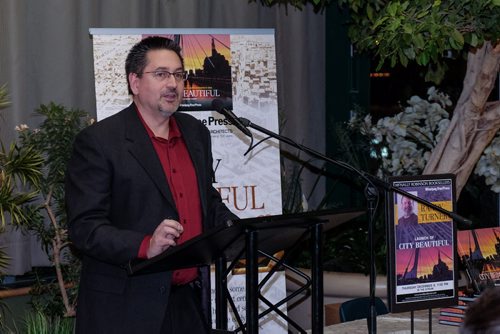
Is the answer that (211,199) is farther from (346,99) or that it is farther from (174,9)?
(346,99)

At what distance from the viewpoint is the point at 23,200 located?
3.85m

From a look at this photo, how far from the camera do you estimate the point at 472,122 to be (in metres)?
4.08

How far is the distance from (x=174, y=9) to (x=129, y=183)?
97.3 inches

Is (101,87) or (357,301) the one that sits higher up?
(101,87)

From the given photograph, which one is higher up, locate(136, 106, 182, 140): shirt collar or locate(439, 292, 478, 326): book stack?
locate(136, 106, 182, 140): shirt collar

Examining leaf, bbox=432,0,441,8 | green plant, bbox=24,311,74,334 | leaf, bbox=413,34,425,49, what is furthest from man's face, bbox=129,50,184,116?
green plant, bbox=24,311,74,334

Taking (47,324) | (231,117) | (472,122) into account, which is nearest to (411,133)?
(472,122)

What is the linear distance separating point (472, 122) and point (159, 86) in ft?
5.94

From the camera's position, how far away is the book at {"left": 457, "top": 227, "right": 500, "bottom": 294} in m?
3.09

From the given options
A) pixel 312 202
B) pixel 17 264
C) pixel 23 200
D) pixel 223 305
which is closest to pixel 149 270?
pixel 223 305

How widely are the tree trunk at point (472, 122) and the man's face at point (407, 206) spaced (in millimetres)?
1622

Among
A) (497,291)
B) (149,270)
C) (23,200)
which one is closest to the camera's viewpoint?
(497,291)

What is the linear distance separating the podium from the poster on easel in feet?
5.12

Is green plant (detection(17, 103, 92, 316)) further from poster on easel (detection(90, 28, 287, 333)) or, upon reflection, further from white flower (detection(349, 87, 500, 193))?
white flower (detection(349, 87, 500, 193))
